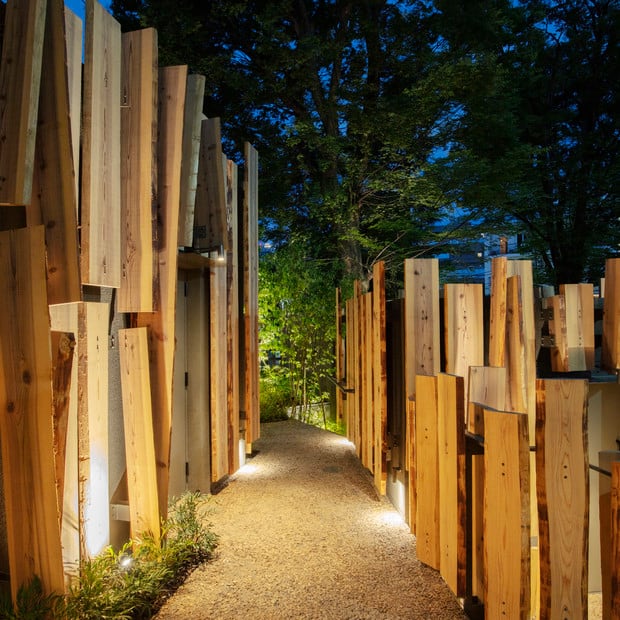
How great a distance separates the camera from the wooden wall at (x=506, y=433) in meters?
1.84

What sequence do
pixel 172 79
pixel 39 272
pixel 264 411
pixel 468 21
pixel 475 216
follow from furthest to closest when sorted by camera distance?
pixel 475 216 < pixel 468 21 < pixel 264 411 < pixel 172 79 < pixel 39 272

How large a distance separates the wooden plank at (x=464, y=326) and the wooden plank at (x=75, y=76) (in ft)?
7.57

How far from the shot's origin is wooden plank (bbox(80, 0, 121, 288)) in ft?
9.00

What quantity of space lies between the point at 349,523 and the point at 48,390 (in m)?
2.75

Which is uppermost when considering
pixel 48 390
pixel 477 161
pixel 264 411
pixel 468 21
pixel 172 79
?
pixel 468 21

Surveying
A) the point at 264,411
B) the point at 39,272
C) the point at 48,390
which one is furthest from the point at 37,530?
the point at 264,411

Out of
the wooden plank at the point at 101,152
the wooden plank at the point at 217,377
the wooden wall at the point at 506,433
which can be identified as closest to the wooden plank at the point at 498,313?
the wooden wall at the point at 506,433

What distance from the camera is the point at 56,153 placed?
2.40 meters

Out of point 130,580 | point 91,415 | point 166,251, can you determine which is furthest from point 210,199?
point 130,580

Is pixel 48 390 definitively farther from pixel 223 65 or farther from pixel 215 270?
pixel 223 65

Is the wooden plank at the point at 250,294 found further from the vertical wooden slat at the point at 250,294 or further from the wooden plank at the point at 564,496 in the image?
the wooden plank at the point at 564,496

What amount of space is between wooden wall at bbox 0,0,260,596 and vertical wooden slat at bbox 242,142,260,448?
6.62ft

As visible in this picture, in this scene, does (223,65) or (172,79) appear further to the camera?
(223,65)

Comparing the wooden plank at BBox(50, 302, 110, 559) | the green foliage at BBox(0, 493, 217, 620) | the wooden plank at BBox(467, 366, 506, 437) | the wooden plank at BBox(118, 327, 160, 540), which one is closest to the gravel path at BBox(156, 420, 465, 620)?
the green foliage at BBox(0, 493, 217, 620)
